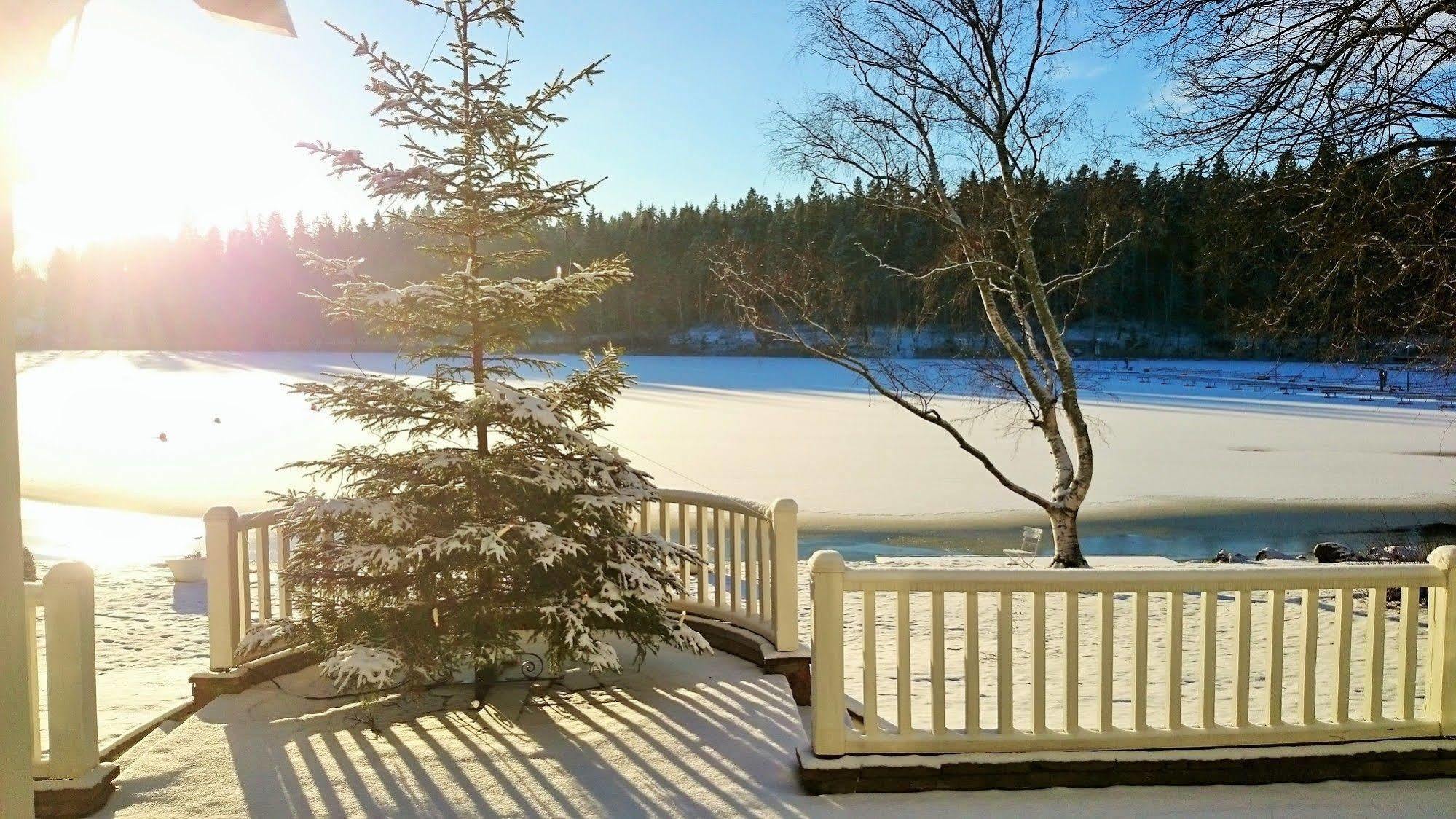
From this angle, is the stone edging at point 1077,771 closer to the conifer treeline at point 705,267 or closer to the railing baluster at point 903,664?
the railing baluster at point 903,664

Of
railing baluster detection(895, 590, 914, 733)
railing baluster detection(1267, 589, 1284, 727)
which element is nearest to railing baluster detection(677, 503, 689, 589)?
railing baluster detection(895, 590, 914, 733)

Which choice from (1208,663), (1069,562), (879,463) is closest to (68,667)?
(1208,663)

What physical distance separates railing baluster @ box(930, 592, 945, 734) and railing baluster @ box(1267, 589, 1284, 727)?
48.3 inches

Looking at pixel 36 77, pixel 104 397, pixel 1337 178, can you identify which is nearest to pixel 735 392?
pixel 104 397

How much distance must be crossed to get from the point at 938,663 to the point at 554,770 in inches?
61.5

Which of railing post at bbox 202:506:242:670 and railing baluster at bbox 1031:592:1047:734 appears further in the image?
railing post at bbox 202:506:242:670

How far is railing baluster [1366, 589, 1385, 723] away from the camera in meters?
3.50

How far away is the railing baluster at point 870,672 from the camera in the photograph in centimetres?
342

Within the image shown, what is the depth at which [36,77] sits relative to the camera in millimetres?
1927

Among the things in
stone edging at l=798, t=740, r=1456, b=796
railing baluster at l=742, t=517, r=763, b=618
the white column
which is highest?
the white column

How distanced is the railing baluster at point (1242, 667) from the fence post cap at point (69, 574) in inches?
165

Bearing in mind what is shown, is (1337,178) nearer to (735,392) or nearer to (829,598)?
(829,598)

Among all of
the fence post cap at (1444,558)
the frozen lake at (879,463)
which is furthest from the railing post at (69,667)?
the frozen lake at (879,463)

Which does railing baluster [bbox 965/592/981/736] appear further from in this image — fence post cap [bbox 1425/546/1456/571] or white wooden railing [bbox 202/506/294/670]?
white wooden railing [bbox 202/506/294/670]
